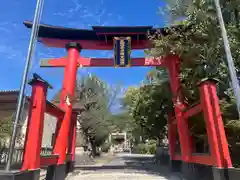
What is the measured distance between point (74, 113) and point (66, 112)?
272 cm

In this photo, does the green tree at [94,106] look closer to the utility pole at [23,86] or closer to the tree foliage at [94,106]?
the tree foliage at [94,106]

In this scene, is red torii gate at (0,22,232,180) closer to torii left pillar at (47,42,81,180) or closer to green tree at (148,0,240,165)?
torii left pillar at (47,42,81,180)

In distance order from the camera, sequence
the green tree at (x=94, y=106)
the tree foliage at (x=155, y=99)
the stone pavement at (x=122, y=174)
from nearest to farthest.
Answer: the stone pavement at (x=122, y=174)
the tree foliage at (x=155, y=99)
the green tree at (x=94, y=106)

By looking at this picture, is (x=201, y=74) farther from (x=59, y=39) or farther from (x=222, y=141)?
(x=59, y=39)

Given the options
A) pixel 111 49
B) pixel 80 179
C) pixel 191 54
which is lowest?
pixel 80 179

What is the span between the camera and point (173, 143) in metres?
13.8

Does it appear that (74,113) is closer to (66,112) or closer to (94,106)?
(66,112)

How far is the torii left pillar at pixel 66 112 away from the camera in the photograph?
10086 mm

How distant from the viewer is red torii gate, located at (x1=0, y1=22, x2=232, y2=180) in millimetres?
7338

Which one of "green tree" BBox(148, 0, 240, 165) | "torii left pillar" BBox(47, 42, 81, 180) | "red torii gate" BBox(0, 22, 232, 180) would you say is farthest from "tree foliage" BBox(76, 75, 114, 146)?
"green tree" BBox(148, 0, 240, 165)

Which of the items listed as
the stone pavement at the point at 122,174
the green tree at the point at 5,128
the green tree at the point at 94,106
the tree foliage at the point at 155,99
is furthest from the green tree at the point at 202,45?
the green tree at the point at 94,106

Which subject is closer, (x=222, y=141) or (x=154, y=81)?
(x=222, y=141)

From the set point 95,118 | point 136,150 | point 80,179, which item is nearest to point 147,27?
point 80,179

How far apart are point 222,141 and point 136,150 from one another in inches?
1708
